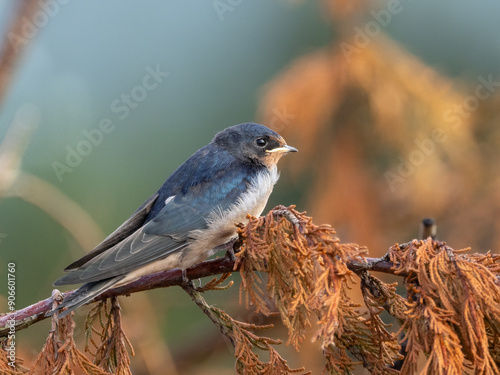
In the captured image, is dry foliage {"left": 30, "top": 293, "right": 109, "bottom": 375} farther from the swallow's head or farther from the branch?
the swallow's head

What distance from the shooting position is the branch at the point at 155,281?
1.71m

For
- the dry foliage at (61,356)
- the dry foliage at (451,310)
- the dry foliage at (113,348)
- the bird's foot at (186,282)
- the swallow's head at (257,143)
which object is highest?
the swallow's head at (257,143)

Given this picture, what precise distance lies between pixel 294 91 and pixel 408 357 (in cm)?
178

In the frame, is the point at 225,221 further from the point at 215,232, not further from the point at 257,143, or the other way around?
the point at 257,143

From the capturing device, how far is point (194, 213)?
2510 mm

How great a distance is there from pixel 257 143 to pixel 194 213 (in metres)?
0.57

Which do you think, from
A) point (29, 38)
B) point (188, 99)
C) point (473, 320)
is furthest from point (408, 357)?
point (188, 99)

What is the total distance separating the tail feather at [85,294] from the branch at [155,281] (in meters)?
0.04

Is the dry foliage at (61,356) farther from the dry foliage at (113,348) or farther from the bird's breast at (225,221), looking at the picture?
the bird's breast at (225,221)

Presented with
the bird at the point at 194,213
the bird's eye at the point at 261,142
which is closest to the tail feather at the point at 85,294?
the bird at the point at 194,213

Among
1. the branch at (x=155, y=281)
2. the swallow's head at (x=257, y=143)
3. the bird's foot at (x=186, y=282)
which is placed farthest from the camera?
the swallow's head at (x=257, y=143)

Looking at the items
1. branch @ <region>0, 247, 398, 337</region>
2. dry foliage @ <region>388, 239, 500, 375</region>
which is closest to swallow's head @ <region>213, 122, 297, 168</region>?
branch @ <region>0, 247, 398, 337</region>

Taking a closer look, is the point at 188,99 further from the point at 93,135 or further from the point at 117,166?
the point at 93,135

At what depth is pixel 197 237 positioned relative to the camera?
7.98ft
